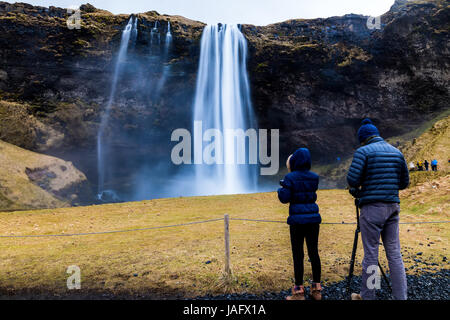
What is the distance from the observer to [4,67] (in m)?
29.0

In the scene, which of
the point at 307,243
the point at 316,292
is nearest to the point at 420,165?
the point at 316,292

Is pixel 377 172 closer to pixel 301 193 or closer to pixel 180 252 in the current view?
pixel 301 193

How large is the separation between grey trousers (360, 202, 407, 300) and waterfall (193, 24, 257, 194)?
3149cm

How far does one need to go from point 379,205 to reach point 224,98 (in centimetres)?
3189

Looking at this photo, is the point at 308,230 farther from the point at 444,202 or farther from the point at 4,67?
the point at 4,67

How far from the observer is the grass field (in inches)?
238

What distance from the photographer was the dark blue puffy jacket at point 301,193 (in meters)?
4.44

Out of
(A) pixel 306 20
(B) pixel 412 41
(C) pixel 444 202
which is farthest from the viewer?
(A) pixel 306 20

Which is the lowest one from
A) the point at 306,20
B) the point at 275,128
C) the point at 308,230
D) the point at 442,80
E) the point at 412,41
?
the point at 308,230

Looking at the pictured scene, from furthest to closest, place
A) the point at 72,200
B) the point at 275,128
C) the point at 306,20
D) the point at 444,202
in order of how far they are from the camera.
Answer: the point at 275,128 < the point at 306,20 < the point at 72,200 < the point at 444,202

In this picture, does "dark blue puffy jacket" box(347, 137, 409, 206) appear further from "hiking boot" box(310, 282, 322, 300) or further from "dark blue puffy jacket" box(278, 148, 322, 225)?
"hiking boot" box(310, 282, 322, 300)
